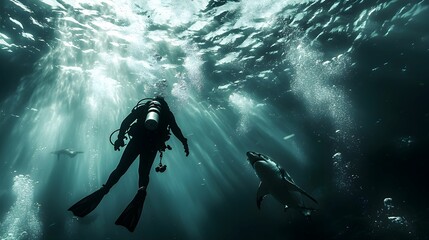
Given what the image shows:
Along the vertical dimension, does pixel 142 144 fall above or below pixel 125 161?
above

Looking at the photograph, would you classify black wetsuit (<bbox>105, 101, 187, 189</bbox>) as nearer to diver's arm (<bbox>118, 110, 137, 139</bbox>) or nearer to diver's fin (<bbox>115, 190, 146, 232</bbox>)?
diver's arm (<bbox>118, 110, 137, 139</bbox>)

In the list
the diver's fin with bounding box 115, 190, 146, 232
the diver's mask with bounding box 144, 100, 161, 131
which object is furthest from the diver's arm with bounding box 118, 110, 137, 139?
the diver's fin with bounding box 115, 190, 146, 232

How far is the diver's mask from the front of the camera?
177 inches

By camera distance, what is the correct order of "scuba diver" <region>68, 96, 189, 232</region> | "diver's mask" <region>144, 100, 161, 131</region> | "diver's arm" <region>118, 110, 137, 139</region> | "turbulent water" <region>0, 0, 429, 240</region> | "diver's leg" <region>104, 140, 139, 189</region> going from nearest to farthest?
"diver's mask" <region>144, 100, 161, 131</region> → "scuba diver" <region>68, 96, 189, 232</region> → "diver's leg" <region>104, 140, 139, 189</region> → "diver's arm" <region>118, 110, 137, 139</region> → "turbulent water" <region>0, 0, 429, 240</region>

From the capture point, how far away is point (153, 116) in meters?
4.61

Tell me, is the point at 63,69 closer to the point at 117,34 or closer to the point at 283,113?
the point at 117,34

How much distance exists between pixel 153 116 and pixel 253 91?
58.1 ft

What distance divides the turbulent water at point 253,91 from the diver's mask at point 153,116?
9850 millimetres

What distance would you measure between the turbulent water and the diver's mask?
985 cm

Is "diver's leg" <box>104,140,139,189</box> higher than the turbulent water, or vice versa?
the turbulent water

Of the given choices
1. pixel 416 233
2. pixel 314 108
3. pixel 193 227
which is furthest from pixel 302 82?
pixel 193 227

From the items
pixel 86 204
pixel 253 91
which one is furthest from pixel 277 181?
pixel 253 91

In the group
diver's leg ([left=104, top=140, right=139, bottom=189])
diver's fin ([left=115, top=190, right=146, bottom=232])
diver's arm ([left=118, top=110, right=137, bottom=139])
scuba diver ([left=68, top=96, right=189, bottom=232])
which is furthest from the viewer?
diver's arm ([left=118, top=110, right=137, bottom=139])

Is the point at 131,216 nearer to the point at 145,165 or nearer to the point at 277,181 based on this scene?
the point at 145,165
